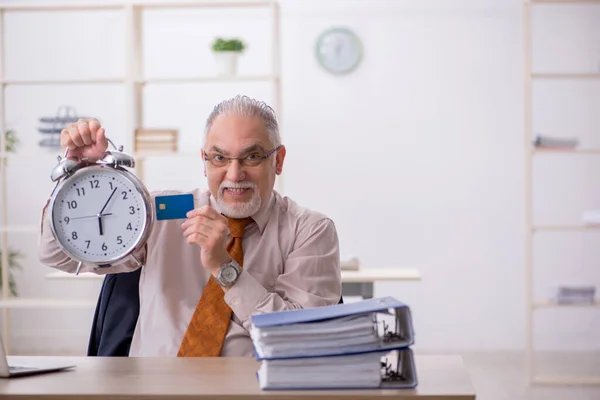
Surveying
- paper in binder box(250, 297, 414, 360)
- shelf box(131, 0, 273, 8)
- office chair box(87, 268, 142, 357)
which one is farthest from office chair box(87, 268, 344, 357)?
shelf box(131, 0, 273, 8)

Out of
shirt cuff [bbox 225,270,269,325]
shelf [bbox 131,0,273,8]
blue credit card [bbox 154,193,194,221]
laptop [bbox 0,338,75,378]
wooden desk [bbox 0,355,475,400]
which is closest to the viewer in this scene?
wooden desk [bbox 0,355,475,400]

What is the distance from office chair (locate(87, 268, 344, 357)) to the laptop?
43cm

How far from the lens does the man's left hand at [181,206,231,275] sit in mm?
1895

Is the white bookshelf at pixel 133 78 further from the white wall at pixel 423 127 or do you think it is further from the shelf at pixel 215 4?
the white wall at pixel 423 127

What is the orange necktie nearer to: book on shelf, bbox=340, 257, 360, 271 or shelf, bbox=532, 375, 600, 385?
book on shelf, bbox=340, 257, 360, 271

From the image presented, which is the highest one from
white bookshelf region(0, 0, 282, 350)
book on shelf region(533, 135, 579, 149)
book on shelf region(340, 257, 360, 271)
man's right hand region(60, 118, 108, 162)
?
white bookshelf region(0, 0, 282, 350)

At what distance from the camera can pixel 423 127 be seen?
251 inches

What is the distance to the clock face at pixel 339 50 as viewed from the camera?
20.9ft

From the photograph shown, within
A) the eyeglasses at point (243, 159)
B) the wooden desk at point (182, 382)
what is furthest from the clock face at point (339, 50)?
the wooden desk at point (182, 382)

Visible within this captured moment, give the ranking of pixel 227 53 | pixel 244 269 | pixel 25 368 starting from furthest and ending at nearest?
pixel 227 53, pixel 244 269, pixel 25 368

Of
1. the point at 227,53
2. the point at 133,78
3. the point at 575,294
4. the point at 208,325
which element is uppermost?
the point at 227,53

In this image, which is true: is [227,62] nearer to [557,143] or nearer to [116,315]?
[557,143]

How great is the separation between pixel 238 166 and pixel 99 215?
1.40 feet

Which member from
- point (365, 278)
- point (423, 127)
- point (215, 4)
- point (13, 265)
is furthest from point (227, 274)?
point (13, 265)
